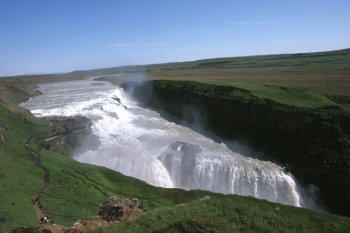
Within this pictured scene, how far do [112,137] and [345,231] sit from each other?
1670 inches

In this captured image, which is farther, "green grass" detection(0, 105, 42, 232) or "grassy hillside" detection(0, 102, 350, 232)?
"green grass" detection(0, 105, 42, 232)

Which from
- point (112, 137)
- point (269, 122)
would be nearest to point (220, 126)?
point (269, 122)

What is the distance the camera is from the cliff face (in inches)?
1660

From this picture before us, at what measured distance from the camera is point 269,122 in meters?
53.4

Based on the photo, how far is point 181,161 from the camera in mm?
48188

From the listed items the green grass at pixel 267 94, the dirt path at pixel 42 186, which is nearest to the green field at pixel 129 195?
the green grass at pixel 267 94

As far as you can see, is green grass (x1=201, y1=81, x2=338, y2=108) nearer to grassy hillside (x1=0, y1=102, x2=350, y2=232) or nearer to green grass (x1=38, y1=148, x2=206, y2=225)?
grassy hillside (x1=0, y1=102, x2=350, y2=232)

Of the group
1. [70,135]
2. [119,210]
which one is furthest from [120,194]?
[70,135]

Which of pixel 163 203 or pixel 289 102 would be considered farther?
pixel 289 102

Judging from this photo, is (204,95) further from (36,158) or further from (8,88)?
(8,88)

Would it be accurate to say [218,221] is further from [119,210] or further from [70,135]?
[70,135]

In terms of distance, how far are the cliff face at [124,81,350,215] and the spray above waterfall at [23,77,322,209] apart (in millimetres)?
2926

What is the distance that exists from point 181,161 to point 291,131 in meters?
14.2

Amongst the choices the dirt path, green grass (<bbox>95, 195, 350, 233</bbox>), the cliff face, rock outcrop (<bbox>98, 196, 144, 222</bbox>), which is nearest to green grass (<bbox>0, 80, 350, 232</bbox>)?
green grass (<bbox>95, 195, 350, 233</bbox>)
